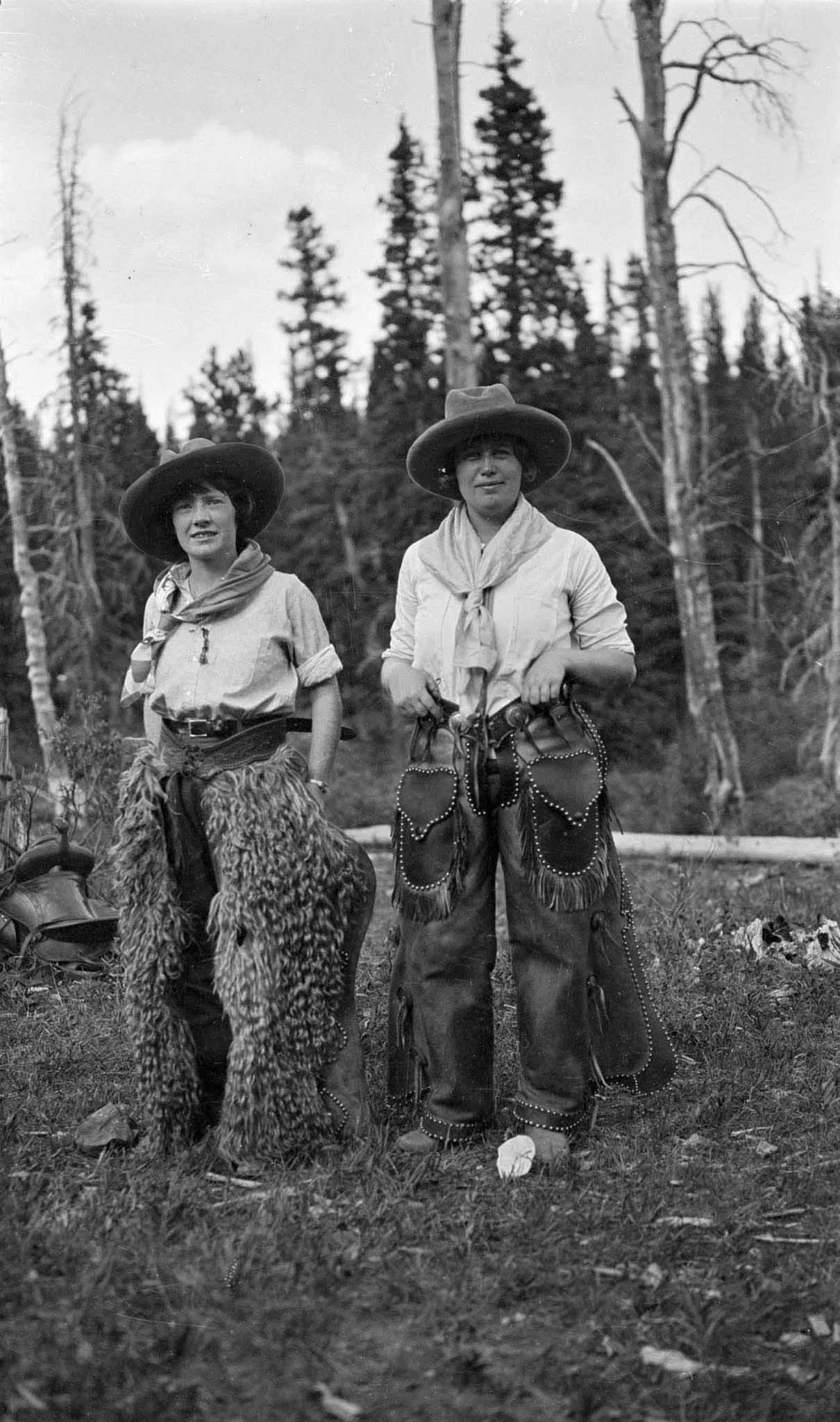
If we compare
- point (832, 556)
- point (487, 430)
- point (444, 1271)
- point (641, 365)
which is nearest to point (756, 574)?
point (641, 365)

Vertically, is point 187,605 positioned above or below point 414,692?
above

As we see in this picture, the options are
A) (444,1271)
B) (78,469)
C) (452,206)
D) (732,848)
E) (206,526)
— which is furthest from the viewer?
(78,469)

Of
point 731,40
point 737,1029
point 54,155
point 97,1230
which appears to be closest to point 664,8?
point 731,40

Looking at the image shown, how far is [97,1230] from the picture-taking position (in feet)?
10.6

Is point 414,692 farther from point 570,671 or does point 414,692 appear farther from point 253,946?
point 253,946

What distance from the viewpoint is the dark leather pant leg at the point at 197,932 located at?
397 centimetres

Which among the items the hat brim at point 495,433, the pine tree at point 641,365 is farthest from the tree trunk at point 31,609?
the pine tree at point 641,365

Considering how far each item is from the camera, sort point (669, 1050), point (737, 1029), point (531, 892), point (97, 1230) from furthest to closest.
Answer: point (737, 1029) < point (669, 1050) < point (531, 892) < point (97, 1230)

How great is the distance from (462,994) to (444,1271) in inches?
38.0

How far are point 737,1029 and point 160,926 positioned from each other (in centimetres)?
238

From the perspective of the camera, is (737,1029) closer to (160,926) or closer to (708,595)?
(160,926)

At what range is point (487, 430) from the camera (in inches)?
159

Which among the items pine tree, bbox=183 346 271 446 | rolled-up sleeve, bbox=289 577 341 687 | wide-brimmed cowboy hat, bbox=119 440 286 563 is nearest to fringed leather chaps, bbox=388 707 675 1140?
rolled-up sleeve, bbox=289 577 341 687

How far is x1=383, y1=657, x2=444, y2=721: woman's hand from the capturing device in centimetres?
394
